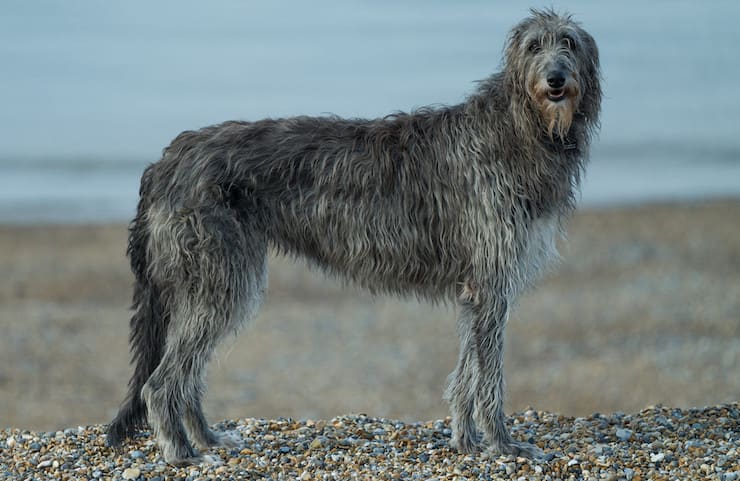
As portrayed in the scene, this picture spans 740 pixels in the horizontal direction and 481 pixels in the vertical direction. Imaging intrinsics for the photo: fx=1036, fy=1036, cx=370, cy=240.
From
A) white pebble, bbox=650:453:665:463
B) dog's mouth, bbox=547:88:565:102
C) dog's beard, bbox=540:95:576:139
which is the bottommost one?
white pebble, bbox=650:453:665:463

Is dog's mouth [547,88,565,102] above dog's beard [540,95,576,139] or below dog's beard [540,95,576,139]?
above

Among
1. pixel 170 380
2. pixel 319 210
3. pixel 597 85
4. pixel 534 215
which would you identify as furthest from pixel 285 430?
pixel 597 85

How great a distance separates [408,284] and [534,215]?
1.23 meters

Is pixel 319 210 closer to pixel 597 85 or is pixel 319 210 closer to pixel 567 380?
pixel 597 85

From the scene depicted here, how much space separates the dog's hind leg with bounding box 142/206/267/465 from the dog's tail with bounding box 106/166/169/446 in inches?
10.1

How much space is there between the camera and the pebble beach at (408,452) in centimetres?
827

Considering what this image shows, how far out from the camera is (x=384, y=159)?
338 inches

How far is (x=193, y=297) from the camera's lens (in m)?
8.40

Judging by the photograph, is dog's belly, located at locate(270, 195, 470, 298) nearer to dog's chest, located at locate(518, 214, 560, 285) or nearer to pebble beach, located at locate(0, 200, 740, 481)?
dog's chest, located at locate(518, 214, 560, 285)

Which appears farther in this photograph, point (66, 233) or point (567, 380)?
point (66, 233)

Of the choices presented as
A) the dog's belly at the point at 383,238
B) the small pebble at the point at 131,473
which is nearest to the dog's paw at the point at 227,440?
the small pebble at the point at 131,473

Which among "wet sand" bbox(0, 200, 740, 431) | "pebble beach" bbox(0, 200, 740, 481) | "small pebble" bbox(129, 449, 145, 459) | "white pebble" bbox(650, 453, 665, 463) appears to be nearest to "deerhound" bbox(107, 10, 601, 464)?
"small pebble" bbox(129, 449, 145, 459)

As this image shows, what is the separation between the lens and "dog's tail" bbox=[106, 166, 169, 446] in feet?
28.5

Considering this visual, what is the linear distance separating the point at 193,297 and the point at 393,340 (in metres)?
11.8
